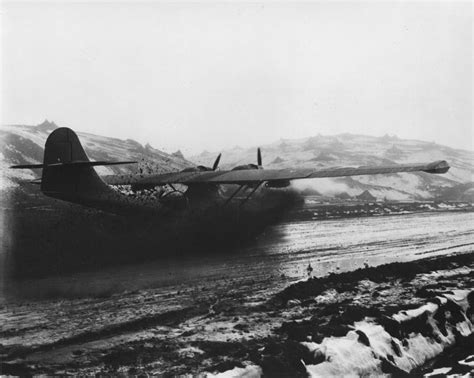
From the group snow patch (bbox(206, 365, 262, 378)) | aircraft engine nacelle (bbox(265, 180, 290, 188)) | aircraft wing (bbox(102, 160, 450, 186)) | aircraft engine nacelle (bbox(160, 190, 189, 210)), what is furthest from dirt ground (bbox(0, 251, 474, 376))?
aircraft engine nacelle (bbox(265, 180, 290, 188))

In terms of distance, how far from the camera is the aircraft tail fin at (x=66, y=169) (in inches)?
566

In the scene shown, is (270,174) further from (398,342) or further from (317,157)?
(317,157)

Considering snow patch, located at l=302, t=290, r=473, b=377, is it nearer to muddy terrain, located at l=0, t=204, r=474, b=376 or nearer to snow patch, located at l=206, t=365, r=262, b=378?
muddy terrain, located at l=0, t=204, r=474, b=376

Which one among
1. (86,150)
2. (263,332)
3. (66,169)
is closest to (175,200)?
(66,169)

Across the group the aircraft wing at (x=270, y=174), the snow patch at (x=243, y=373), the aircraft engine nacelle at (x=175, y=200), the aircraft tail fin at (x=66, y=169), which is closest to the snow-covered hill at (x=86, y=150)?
the aircraft wing at (x=270, y=174)

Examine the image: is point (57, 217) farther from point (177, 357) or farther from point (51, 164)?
point (177, 357)

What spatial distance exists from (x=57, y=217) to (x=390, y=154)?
153 feet

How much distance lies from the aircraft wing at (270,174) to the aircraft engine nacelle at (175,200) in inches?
32.9

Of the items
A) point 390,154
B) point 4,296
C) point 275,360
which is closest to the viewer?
point 275,360

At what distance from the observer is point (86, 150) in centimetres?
3847

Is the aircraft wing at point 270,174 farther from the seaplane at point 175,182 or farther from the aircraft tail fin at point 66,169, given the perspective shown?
the aircraft tail fin at point 66,169

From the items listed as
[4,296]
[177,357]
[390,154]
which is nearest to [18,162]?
[4,296]

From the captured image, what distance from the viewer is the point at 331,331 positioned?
30.6 ft

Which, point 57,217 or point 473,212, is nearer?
point 57,217
